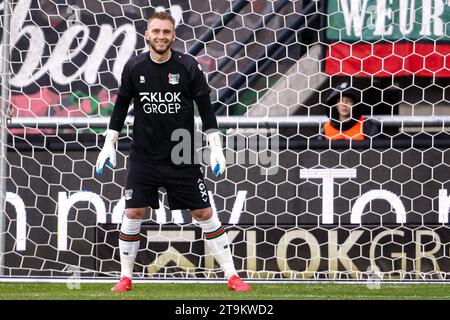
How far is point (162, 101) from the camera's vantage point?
761cm

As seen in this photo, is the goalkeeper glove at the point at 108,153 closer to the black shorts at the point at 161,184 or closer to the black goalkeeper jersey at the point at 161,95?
the black goalkeeper jersey at the point at 161,95

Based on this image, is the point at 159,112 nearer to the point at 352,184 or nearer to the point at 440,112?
the point at 352,184

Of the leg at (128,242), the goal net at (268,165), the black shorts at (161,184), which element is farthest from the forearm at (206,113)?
the goal net at (268,165)

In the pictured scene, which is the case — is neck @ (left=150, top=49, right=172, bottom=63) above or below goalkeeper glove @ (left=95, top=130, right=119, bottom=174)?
above

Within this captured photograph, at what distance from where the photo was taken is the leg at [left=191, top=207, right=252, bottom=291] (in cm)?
764

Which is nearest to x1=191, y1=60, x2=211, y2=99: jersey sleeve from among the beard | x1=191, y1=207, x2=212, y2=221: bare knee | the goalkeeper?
the goalkeeper

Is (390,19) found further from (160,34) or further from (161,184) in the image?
(161,184)

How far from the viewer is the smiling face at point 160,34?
24.3 feet

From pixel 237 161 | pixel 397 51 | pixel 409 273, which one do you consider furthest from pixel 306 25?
pixel 409 273

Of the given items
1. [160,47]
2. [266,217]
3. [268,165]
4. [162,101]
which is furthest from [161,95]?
[266,217]

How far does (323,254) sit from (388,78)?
1.67 m

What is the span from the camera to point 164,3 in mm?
9812

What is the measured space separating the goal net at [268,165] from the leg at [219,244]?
107cm

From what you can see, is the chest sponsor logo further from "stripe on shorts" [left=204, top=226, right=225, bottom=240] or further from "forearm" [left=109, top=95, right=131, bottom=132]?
"stripe on shorts" [left=204, top=226, right=225, bottom=240]
